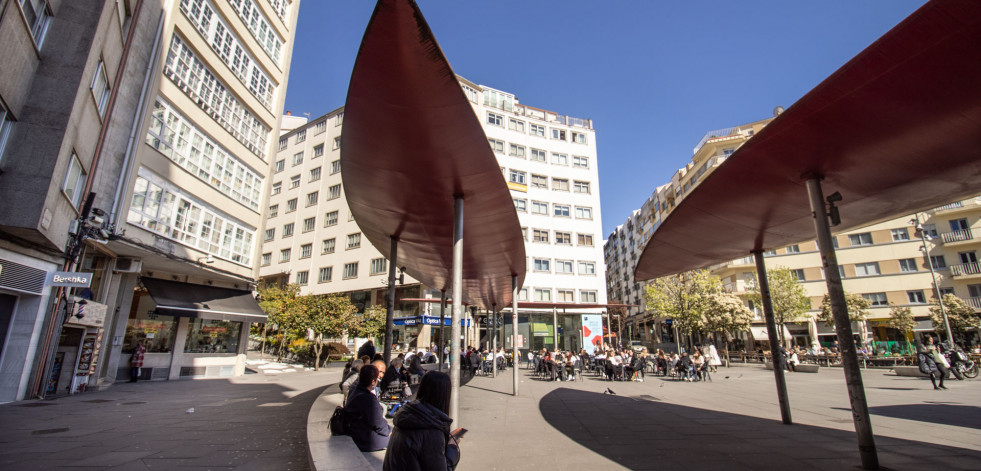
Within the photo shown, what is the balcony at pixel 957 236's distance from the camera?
1486 inches

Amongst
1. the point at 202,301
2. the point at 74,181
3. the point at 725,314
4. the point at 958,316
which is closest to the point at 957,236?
the point at 958,316

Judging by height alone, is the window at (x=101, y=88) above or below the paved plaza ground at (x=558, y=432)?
above

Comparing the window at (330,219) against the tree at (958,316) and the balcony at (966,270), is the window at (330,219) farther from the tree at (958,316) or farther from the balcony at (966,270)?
the balcony at (966,270)

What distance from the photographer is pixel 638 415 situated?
31.3 ft

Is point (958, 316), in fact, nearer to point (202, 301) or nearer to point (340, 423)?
point (340, 423)

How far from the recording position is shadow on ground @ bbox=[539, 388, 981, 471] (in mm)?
5477

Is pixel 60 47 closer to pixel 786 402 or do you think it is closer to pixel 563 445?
pixel 563 445

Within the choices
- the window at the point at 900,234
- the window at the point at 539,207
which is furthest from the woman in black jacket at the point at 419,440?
the window at the point at 900,234

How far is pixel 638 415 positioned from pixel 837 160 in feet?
21.3

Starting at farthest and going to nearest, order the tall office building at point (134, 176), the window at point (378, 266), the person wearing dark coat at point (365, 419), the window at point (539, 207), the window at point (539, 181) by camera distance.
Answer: the window at point (539, 181) < the window at point (539, 207) < the window at point (378, 266) < the tall office building at point (134, 176) < the person wearing dark coat at point (365, 419)

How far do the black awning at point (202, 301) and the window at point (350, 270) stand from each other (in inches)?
758

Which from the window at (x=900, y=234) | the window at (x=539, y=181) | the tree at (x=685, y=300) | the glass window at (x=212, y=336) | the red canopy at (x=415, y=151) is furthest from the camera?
the window at (x=539, y=181)

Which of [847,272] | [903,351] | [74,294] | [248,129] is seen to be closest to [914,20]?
[74,294]

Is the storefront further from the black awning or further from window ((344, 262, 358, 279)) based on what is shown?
window ((344, 262, 358, 279))
